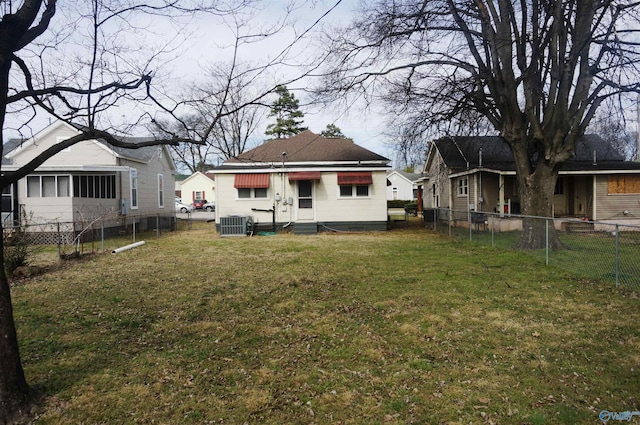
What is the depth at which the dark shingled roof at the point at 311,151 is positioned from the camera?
19.5 meters

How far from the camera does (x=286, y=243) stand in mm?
15234

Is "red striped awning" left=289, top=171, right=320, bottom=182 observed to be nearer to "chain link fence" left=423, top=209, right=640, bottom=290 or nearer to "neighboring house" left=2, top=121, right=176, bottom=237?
"neighboring house" left=2, top=121, right=176, bottom=237

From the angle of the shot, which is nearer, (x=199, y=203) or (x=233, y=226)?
(x=233, y=226)

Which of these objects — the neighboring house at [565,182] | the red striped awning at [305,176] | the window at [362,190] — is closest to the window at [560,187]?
the neighboring house at [565,182]

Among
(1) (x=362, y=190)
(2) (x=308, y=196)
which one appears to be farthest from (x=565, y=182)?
(2) (x=308, y=196)

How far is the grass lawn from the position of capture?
3.68m

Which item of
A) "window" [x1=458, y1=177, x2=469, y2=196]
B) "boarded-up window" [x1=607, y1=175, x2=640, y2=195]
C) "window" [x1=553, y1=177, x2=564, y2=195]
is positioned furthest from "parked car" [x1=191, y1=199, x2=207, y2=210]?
"boarded-up window" [x1=607, y1=175, x2=640, y2=195]

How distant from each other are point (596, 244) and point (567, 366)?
796cm

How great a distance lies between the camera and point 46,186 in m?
17.5

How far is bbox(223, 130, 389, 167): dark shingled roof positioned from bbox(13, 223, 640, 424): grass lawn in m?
10.8

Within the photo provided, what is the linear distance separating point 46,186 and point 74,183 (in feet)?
3.41

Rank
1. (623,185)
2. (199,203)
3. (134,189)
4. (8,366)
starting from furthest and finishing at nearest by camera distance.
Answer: (199,203), (134,189), (623,185), (8,366)

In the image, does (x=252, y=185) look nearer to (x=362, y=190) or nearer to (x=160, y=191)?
(x=362, y=190)

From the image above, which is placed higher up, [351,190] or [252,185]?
[252,185]
